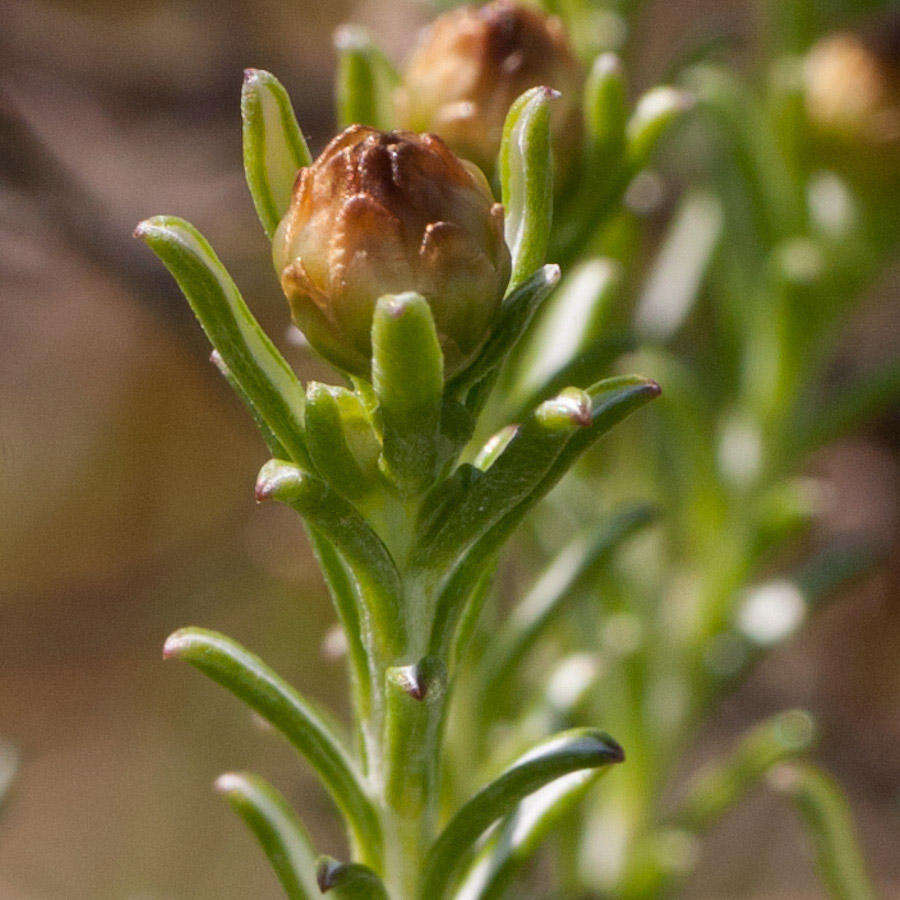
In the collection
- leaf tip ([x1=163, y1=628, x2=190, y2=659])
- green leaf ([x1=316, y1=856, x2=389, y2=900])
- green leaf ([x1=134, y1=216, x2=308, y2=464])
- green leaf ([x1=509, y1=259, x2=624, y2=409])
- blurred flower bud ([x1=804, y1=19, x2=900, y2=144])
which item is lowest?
green leaf ([x1=316, y1=856, x2=389, y2=900])

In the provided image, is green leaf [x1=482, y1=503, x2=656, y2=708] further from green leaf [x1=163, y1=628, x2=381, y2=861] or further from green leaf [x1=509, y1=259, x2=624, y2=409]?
green leaf [x1=163, y1=628, x2=381, y2=861]

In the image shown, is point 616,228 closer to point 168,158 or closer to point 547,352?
point 547,352

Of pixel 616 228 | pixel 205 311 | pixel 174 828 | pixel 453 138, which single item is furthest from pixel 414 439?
pixel 174 828

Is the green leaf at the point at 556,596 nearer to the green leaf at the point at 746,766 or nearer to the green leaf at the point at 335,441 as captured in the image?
the green leaf at the point at 746,766

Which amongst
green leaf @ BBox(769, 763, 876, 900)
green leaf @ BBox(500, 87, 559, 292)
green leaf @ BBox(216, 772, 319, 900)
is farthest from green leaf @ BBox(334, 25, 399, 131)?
green leaf @ BBox(769, 763, 876, 900)

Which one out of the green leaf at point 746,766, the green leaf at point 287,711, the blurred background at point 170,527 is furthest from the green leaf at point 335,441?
the blurred background at point 170,527
